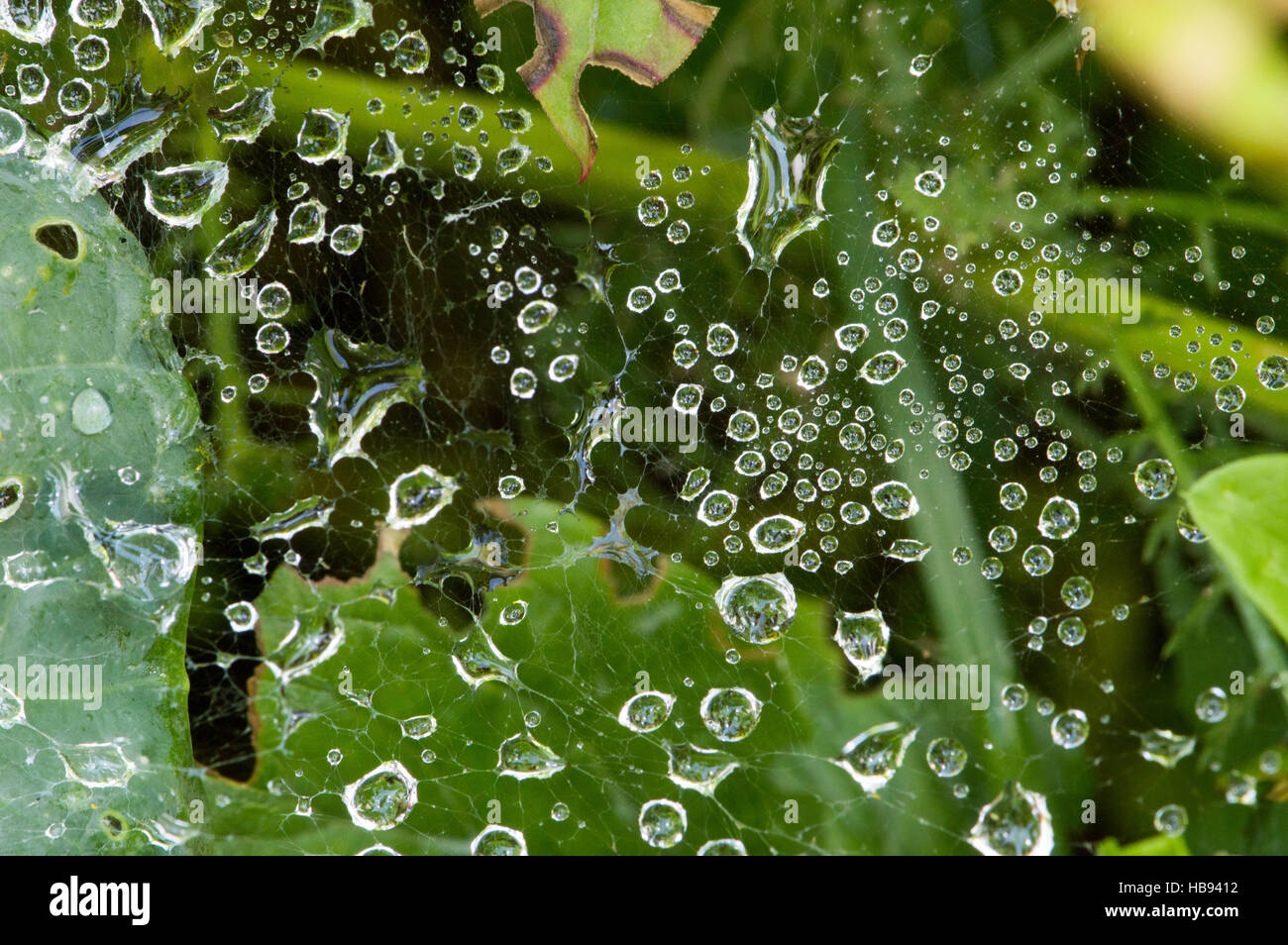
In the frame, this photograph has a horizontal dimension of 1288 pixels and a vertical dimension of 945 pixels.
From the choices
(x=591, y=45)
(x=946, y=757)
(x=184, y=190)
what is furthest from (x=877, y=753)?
(x=184, y=190)

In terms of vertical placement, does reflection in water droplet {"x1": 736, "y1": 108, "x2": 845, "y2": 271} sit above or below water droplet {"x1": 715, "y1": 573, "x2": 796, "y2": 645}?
above

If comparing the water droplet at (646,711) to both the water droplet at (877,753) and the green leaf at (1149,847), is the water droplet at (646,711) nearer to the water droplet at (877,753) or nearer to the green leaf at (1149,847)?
the water droplet at (877,753)

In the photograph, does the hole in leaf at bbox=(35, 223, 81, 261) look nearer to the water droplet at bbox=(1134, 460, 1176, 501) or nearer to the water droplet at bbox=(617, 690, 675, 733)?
the water droplet at bbox=(617, 690, 675, 733)

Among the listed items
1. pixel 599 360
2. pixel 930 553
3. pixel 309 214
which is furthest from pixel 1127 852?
pixel 309 214
